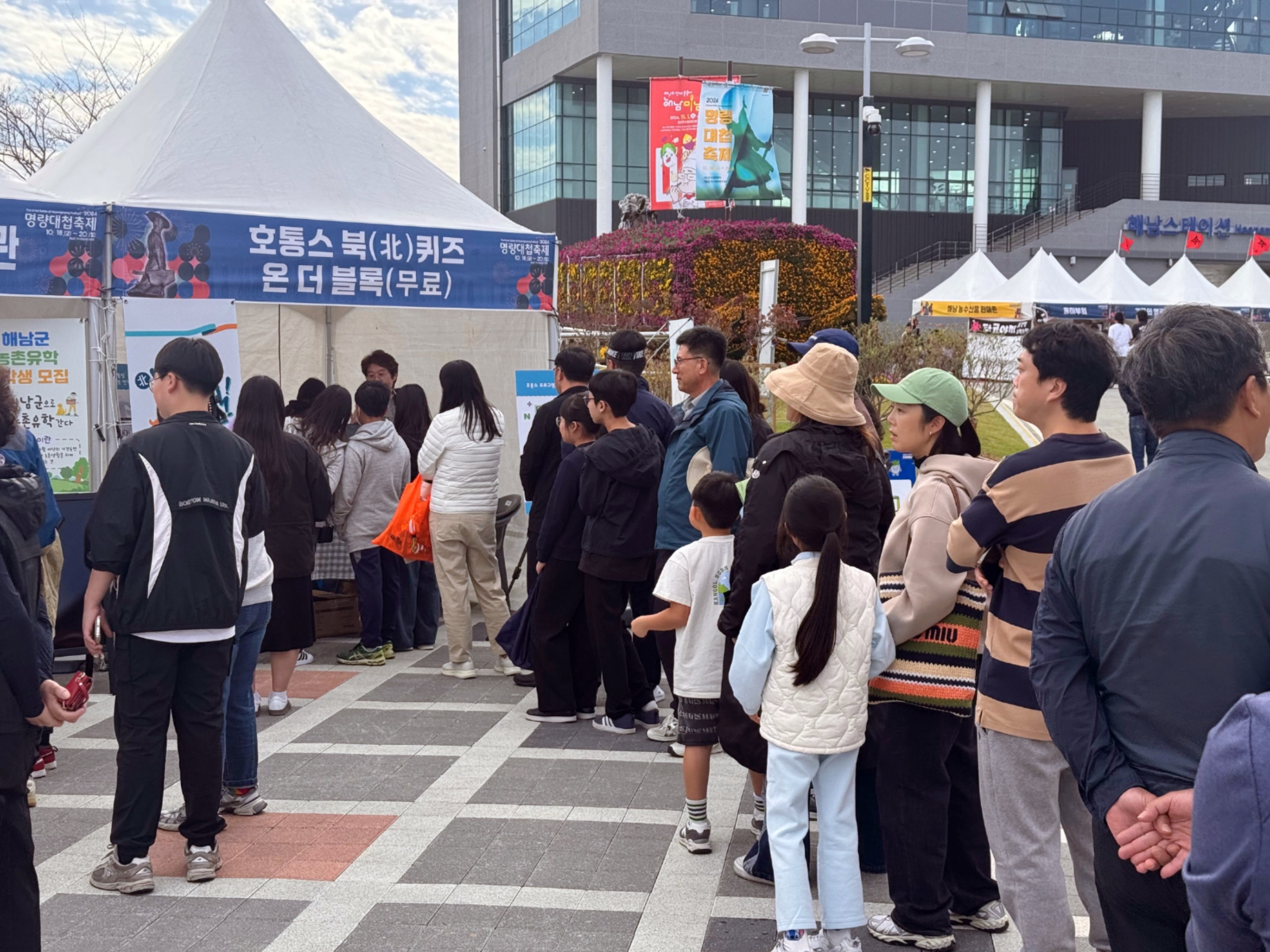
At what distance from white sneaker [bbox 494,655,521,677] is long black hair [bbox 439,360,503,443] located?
1.43 meters

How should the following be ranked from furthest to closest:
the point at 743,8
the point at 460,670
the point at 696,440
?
the point at 743,8
the point at 460,670
the point at 696,440

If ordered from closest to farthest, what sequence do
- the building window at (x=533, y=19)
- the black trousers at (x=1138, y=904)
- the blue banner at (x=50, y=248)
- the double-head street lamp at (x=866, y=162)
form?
1. the black trousers at (x=1138, y=904)
2. the blue banner at (x=50, y=248)
3. the double-head street lamp at (x=866, y=162)
4. the building window at (x=533, y=19)

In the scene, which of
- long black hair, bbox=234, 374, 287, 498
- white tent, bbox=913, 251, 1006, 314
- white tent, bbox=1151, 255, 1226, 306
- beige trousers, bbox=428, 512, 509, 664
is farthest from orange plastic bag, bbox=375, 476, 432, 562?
white tent, bbox=1151, 255, 1226, 306

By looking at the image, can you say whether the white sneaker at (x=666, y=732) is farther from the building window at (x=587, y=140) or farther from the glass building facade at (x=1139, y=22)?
the glass building facade at (x=1139, y=22)

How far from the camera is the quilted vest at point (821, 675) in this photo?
11.9 ft

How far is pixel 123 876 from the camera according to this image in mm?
4316

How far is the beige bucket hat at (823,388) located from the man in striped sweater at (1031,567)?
1.01m

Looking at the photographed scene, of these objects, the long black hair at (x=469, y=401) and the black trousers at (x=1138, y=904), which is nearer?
the black trousers at (x=1138, y=904)

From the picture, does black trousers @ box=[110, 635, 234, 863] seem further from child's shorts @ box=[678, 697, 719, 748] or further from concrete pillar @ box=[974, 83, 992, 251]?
concrete pillar @ box=[974, 83, 992, 251]

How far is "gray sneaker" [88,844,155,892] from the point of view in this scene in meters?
4.32

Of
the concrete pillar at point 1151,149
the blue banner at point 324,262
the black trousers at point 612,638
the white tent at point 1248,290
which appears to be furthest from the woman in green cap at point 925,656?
the concrete pillar at point 1151,149

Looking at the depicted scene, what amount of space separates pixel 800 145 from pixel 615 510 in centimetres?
3526

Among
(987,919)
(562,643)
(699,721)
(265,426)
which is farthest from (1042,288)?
(987,919)

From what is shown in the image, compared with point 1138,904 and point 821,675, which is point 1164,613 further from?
point 821,675
